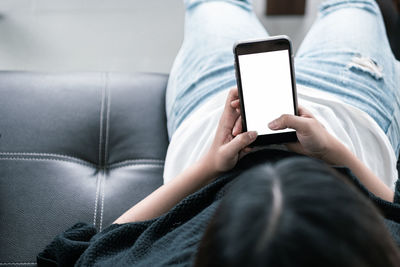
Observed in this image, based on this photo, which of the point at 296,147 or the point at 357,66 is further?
the point at 357,66

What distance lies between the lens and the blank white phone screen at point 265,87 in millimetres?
654

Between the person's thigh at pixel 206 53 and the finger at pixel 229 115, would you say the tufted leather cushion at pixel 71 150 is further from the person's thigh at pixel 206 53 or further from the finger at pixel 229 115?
the finger at pixel 229 115

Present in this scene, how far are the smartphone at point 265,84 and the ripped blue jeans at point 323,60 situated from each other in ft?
0.53

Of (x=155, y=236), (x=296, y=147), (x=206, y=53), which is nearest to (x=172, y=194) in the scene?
(x=155, y=236)

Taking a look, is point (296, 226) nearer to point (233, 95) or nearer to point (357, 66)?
point (233, 95)

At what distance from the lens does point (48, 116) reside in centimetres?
86

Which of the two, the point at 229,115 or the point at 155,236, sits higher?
the point at 229,115

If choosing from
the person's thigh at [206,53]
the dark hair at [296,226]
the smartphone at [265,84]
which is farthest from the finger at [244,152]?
the dark hair at [296,226]

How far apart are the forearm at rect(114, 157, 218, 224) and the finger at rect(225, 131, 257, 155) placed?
53 mm

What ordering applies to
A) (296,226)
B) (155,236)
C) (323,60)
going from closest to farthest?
(296,226), (155,236), (323,60)

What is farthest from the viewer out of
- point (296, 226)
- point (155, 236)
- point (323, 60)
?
point (323, 60)

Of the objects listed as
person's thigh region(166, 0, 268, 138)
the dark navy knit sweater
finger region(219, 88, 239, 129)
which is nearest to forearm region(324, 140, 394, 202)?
the dark navy knit sweater

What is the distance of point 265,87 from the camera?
67 centimetres

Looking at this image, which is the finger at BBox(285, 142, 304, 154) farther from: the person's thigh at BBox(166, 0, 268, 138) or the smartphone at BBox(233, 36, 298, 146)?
the person's thigh at BBox(166, 0, 268, 138)
